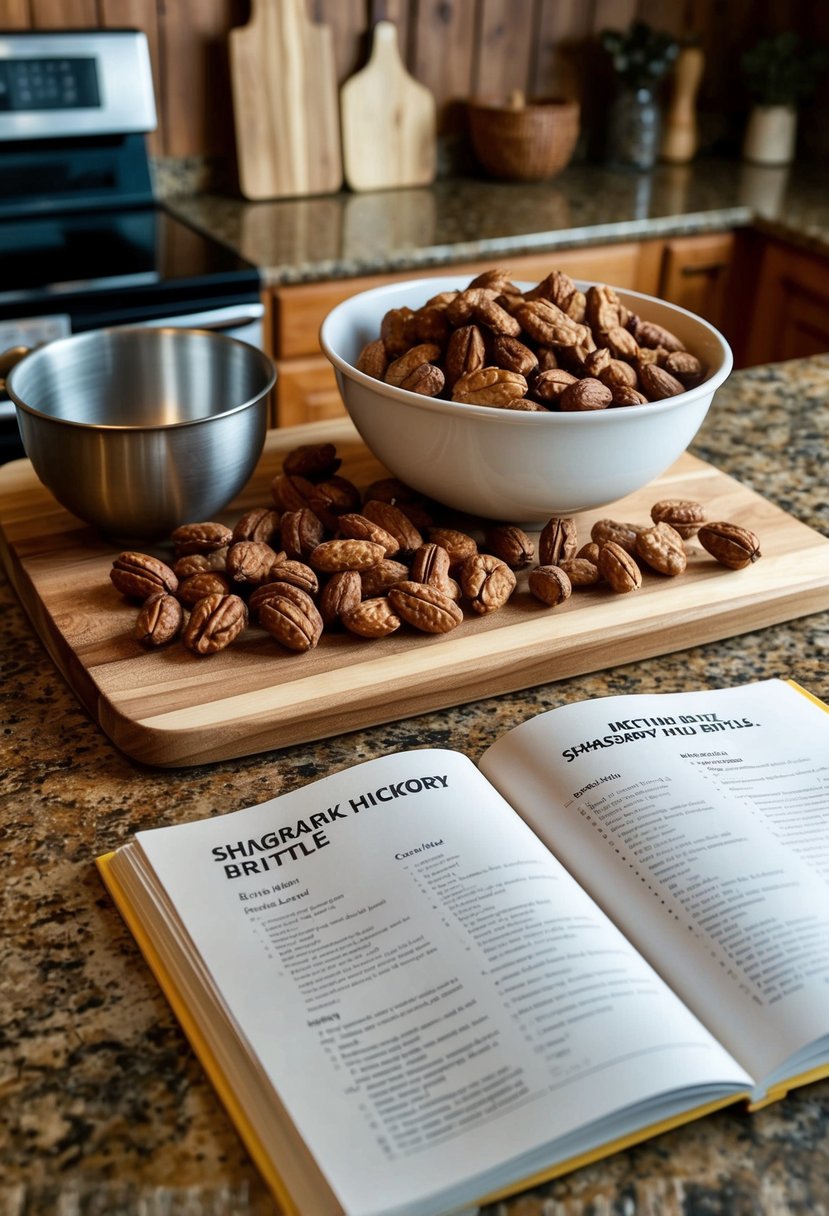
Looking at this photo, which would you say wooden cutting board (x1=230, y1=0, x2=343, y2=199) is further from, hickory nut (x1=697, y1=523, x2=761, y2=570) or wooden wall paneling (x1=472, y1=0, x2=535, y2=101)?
hickory nut (x1=697, y1=523, x2=761, y2=570)

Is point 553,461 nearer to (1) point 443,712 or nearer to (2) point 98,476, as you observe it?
(1) point 443,712

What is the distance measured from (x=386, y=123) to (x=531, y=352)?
1817 millimetres

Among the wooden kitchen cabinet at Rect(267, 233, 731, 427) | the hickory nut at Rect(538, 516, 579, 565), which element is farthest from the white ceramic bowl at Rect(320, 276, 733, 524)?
the wooden kitchen cabinet at Rect(267, 233, 731, 427)

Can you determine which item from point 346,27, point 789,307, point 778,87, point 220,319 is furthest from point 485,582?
point 778,87

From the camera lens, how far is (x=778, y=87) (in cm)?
290

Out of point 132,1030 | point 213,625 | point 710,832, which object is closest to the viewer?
point 132,1030

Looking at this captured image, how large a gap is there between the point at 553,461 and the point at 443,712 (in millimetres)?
252

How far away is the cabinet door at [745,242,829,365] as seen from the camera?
2465 millimetres

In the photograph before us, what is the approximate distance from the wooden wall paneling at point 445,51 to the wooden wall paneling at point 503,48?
0.03 metres

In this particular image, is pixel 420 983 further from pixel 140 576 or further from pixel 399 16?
pixel 399 16

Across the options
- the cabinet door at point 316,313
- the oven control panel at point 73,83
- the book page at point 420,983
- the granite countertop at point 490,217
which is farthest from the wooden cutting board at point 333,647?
the oven control panel at point 73,83

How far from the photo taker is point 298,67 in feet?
8.20

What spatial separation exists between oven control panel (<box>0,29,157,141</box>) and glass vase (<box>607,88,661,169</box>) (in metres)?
1.18

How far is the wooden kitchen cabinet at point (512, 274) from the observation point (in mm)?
2199
